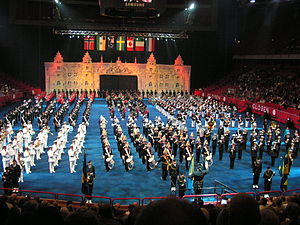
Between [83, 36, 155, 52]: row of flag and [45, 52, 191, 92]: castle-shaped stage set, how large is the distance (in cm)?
122

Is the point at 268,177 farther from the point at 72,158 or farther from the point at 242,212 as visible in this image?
the point at 242,212

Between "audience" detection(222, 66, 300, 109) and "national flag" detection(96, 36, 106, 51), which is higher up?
"national flag" detection(96, 36, 106, 51)

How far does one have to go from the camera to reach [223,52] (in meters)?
45.9

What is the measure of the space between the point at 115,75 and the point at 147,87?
4.29m

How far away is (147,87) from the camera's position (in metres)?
46.1

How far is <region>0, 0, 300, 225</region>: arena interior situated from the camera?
15375 millimetres

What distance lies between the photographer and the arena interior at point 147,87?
15375 mm

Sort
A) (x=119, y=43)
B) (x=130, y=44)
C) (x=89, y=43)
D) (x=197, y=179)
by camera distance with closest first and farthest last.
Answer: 1. (x=197, y=179)
2. (x=89, y=43)
3. (x=130, y=44)
4. (x=119, y=43)

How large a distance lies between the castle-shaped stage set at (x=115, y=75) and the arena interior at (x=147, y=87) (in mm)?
124

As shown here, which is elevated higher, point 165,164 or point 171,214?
point 171,214

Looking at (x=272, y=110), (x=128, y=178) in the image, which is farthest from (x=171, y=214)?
(x=272, y=110)

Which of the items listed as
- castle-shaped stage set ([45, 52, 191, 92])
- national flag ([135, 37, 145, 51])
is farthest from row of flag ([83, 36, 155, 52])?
castle-shaped stage set ([45, 52, 191, 92])

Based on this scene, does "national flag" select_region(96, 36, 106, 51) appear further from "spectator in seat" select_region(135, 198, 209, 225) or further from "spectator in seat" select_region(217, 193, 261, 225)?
"spectator in seat" select_region(135, 198, 209, 225)

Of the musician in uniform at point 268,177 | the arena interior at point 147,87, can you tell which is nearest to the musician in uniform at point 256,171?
the arena interior at point 147,87
